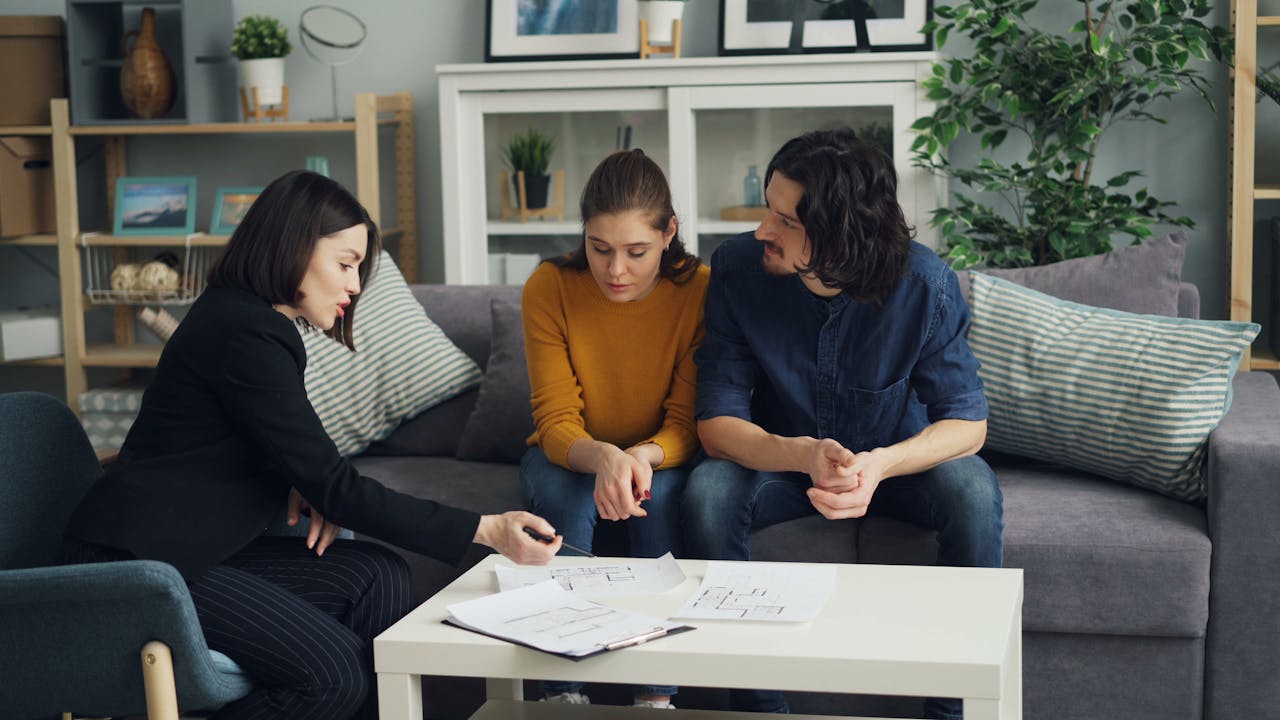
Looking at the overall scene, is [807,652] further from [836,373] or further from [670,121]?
[670,121]

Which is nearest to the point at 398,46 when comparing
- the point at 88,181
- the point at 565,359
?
the point at 88,181

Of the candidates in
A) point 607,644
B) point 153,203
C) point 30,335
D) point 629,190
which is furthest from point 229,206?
point 607,644

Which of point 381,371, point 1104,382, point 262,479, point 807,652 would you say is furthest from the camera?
point 381,371

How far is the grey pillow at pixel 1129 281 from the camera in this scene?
237 cm

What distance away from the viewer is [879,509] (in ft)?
6.82

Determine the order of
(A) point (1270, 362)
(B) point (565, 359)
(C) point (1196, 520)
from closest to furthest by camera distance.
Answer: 1. (C) point (1196, 520)
2. (B) point (565, 359)
3. (A) point (1270, 362)

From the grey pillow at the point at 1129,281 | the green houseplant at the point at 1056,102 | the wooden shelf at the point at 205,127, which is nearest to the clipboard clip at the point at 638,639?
the grey pillow at the point at 1129,281

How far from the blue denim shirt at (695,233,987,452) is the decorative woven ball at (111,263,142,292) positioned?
2149 mm

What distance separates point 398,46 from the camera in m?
3.74

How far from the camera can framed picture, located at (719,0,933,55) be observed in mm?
3205

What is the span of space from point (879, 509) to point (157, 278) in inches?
92.1

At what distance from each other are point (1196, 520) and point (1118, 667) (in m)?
0.26

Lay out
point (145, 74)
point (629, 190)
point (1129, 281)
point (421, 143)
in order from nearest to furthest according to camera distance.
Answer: point (629, 190) → point (1129, 281) → point (145, 74) → point (421, 143)

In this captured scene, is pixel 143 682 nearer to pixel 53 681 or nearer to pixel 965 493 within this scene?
pixel 53 681
